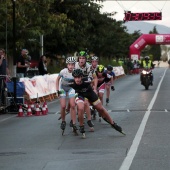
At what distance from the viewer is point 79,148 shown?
11914mm

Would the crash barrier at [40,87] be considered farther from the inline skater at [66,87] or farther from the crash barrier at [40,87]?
the inline skater at [66,87]

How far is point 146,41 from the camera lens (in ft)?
269

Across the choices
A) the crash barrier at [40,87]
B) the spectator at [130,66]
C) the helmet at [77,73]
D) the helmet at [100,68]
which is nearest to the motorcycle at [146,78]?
the crash barrier at [40,87]

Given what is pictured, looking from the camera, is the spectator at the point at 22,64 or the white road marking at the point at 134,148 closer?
the white road marking at the point at 134,148

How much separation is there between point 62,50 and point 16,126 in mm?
32572

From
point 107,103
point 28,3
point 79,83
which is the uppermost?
point 28,3

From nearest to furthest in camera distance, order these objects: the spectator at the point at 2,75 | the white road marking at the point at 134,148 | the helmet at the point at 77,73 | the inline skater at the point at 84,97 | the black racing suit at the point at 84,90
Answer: the white road marking at the point at 134,148, the helmet at the point at 77,73, the inline skater at the point at 84,97, the black racing suit at the point at 84,90, the spectator at the point at 2,75

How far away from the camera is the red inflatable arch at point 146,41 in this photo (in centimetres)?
8069

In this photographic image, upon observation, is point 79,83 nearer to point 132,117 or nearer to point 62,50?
point 132,117

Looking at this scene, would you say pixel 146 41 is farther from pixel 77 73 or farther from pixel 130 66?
pixel 77 73

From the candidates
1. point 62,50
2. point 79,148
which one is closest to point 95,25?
point 62,50

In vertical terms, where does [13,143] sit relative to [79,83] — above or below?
below

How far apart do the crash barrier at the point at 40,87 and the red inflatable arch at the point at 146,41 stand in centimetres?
5141

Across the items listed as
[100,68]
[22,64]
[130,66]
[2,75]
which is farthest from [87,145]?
[130,66]
